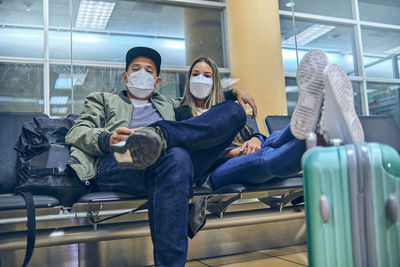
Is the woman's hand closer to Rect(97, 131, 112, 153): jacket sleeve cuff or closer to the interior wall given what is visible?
Rect(97, 131, 112, 153): jacket sleeve cuff

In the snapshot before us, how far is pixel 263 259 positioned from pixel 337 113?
1281 mm

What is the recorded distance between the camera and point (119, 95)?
1871 millimetres

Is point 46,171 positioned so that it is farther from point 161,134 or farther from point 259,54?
point 259,54

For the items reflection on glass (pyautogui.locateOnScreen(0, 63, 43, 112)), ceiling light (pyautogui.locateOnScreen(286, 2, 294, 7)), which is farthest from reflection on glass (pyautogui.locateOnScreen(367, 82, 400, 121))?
reflection on glass (pyautogui.locateOnScreen(0, 63, 43, 112))

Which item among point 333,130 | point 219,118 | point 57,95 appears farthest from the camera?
point 57,95

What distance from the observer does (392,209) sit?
0.88 m

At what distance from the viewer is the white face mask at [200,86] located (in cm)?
194

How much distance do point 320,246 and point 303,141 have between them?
0.41 metres

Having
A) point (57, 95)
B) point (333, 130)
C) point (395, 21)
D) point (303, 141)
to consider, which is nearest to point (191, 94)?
point (303, 141)

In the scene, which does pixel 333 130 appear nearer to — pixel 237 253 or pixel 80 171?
pixel 80 171

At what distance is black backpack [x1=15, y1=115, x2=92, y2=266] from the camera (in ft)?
4.68

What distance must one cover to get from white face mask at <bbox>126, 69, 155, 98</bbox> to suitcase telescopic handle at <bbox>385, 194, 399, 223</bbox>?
4.17ft

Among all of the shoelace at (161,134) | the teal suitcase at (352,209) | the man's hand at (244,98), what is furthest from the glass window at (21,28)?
the teal suitcase at (352,209)

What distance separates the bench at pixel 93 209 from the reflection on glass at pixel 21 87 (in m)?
1.53
